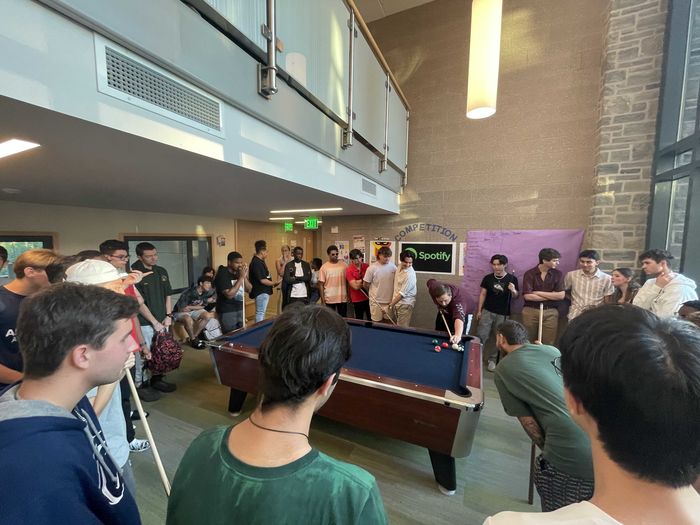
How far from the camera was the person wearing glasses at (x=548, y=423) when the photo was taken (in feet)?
3.75

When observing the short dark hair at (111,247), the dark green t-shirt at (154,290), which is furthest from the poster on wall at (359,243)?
the short dark hair at (111,247)

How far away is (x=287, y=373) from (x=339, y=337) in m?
0.16

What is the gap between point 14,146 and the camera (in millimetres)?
1264

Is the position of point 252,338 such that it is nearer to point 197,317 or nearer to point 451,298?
point 197,317

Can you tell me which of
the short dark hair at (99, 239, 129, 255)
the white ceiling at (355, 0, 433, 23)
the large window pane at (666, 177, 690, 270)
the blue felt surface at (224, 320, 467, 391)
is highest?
the white ceiling at (355, 0, 433, 23)

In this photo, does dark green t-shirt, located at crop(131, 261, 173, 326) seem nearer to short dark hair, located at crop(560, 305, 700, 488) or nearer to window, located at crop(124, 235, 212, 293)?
window, located at crop(124, 235, 212, 293)

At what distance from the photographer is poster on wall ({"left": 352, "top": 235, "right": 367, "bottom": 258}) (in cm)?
477

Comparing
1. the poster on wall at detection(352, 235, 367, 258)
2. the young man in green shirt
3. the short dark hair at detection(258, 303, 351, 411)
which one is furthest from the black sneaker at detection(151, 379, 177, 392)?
the poster on wall at detection(352, 235, 367, 258)

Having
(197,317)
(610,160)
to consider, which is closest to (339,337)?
(197,317)

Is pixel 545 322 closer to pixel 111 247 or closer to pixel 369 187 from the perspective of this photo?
pixel 369 187

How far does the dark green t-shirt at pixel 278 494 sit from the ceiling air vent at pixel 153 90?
1.33 m

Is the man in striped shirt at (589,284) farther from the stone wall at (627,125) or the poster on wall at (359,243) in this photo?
the poster on wall at (359,243)

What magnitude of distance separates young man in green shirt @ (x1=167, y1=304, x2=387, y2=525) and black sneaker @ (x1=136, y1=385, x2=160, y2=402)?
256 centimetres

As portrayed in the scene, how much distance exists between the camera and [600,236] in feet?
10.6
